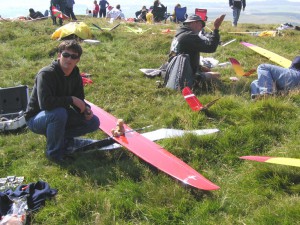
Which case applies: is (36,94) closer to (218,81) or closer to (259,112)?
(259,112)

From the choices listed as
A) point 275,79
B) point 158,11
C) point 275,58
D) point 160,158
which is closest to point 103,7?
point 158,11

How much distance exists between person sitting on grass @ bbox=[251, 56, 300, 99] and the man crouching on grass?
304 centimetres

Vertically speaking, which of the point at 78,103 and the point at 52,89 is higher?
the point at 52,89

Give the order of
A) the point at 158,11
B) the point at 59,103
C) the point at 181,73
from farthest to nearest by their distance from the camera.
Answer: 1. the point at 158,11
2. the point at 181,73
3. the point at 59,103

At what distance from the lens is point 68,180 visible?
3.61m

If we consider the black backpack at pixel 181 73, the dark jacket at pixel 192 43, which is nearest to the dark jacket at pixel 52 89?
the black backpack at pixel 181 73

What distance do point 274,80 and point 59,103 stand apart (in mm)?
3768

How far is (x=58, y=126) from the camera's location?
3.81 m

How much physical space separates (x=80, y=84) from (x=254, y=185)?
2.46 metres

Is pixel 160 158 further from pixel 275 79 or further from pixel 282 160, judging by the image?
pixel 275 79

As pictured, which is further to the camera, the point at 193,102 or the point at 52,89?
the point at 193,102

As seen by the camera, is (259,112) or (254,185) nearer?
(254,185)

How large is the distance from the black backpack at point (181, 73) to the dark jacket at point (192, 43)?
0.77 ft

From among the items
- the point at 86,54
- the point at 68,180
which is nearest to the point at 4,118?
the point at 68,180
